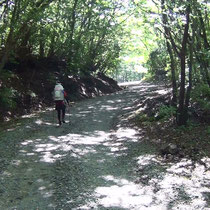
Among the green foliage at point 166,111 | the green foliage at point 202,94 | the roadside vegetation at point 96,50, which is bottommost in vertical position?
the green foliage at point 166,111

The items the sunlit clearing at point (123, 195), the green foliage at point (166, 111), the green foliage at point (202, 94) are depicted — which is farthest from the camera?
the green foliage at point (202, 94)

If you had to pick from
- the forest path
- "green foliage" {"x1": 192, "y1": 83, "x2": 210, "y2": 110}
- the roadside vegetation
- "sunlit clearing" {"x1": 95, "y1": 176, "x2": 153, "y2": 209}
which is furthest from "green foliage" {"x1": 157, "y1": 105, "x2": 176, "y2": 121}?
"sunlit clearing" {"x1": 95, "y1": 176, "x2": 153, "y2": 209}

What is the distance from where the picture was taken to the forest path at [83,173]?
20.1ft

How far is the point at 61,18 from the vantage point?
24.5m

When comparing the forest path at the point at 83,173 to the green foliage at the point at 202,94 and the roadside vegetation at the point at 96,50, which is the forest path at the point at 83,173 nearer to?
the roadside vegetation at the point at 96,50

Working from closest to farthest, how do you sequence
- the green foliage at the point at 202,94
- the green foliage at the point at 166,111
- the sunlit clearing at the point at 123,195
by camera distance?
the sunlit clearing at the point at 123,195
the green foliage at the point at 166,111
the green foliage at the point at 202,94

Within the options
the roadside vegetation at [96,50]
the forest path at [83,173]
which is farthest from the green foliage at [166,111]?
the forest path at [83,173]

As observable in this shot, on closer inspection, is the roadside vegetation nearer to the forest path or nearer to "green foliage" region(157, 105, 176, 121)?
"green foliage" region(157, 105, 176, 121)

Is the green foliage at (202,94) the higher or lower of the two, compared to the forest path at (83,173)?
higher

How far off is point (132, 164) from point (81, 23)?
71.1 feet

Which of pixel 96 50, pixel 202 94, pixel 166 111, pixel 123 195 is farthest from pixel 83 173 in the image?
pixel 96 50

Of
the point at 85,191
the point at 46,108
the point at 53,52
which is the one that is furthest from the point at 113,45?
the point at 85,191

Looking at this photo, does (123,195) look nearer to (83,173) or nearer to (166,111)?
(83,173)

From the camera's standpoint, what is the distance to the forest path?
612cm
